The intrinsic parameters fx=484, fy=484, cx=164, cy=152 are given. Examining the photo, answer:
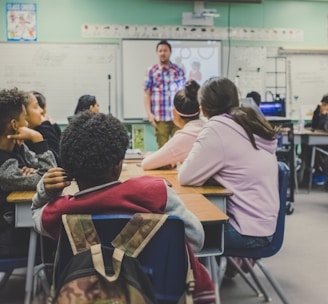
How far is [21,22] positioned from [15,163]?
4.52 meters

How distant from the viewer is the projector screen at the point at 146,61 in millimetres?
6348

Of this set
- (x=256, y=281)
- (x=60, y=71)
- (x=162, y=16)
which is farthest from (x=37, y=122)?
(x=162, y=16)

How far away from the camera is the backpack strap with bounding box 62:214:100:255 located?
3.79 feet

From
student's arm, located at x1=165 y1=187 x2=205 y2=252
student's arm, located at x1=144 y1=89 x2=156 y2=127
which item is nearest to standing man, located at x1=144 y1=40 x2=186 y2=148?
student's arm, located at x1=144 y1=89 x2=156 y2=127

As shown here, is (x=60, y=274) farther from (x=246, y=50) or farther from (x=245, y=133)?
(x=246, y=50)

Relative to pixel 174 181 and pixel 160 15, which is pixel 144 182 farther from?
pixel 160 15

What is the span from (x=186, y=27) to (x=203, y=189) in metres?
4.66

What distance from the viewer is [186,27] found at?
6480 mm

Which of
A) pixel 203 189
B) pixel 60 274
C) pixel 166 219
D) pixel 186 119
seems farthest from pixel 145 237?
pixel 186 119

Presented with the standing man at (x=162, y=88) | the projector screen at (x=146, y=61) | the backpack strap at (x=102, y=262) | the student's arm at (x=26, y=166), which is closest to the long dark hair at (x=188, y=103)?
the student's arm at (x=26, y=166)

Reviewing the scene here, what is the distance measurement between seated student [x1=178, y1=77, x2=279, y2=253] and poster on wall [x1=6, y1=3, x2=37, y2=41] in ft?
15.0

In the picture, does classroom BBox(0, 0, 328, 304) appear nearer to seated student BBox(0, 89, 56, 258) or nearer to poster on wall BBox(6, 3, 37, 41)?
poster on wall BBox(6, 3, 37, 41)

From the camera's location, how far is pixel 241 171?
2199mm

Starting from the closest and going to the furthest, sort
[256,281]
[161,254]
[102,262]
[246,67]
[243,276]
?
[102,262] < [161,254] < [256,281] < [243,276] < [246,67]
